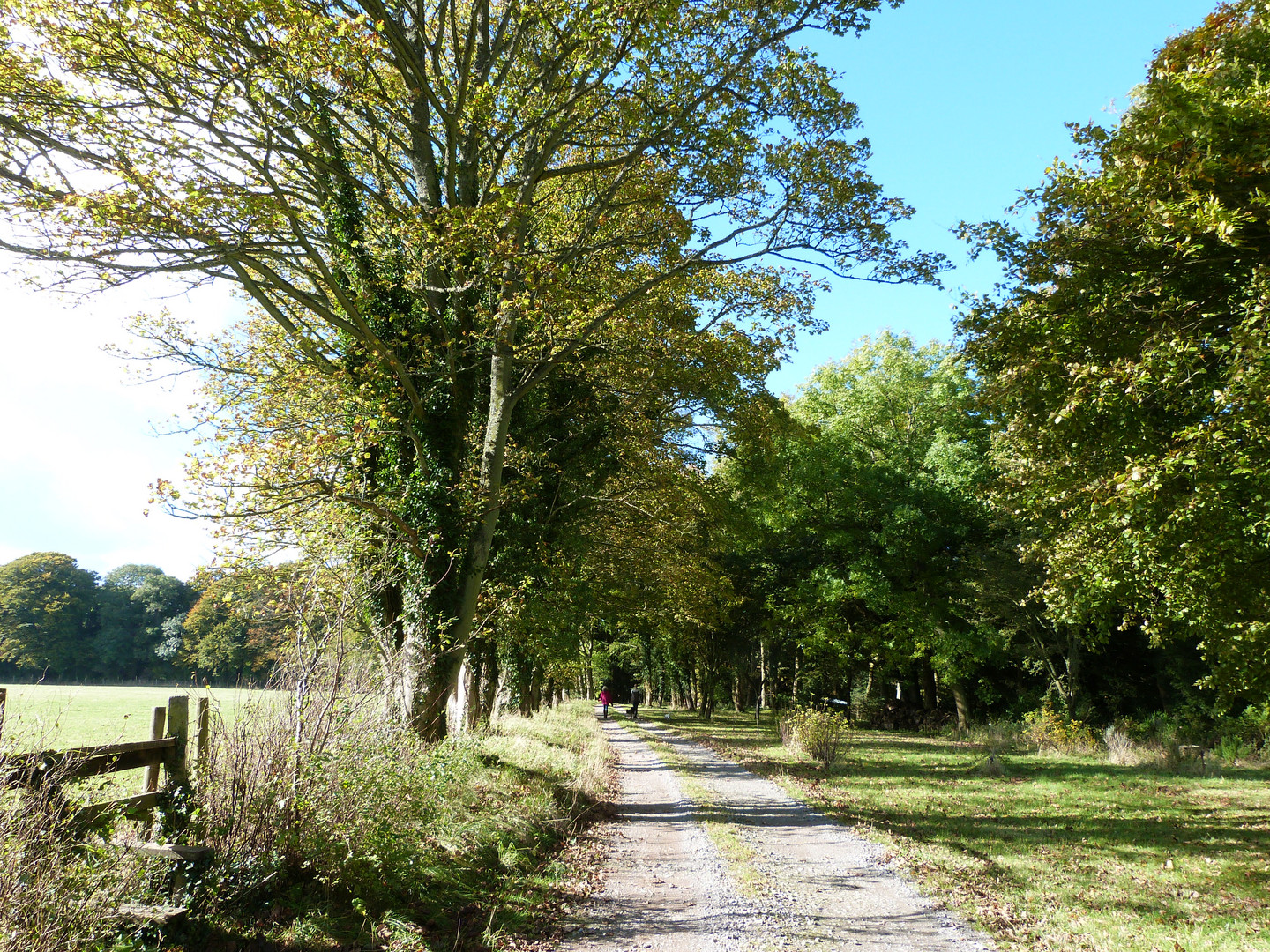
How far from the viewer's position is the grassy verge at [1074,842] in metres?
6.51

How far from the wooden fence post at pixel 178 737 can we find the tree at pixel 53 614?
40424 mm

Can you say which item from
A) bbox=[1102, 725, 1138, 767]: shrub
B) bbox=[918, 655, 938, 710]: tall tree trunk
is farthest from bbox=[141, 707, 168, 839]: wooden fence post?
bbox=[918, 655, 938, 710]: tall tree trunk

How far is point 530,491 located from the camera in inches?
593

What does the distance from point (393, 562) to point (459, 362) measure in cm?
351

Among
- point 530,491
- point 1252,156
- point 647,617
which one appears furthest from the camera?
point 647,617

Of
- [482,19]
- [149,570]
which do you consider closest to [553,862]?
[482,19]

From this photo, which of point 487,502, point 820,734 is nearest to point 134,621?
point 820,734

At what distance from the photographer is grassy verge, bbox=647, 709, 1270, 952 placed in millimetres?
6512

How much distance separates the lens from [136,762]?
533cm

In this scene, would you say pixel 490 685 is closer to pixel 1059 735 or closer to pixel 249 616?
pixel 249 616

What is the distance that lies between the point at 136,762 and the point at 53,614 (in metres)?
Answer: 43.7

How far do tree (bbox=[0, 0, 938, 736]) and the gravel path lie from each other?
3886mm

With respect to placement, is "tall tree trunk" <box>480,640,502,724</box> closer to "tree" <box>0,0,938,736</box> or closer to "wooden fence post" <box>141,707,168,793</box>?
"tree" <box>0,0,938,736</box>

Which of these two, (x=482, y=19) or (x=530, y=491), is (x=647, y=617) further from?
(x=482, y=19)
